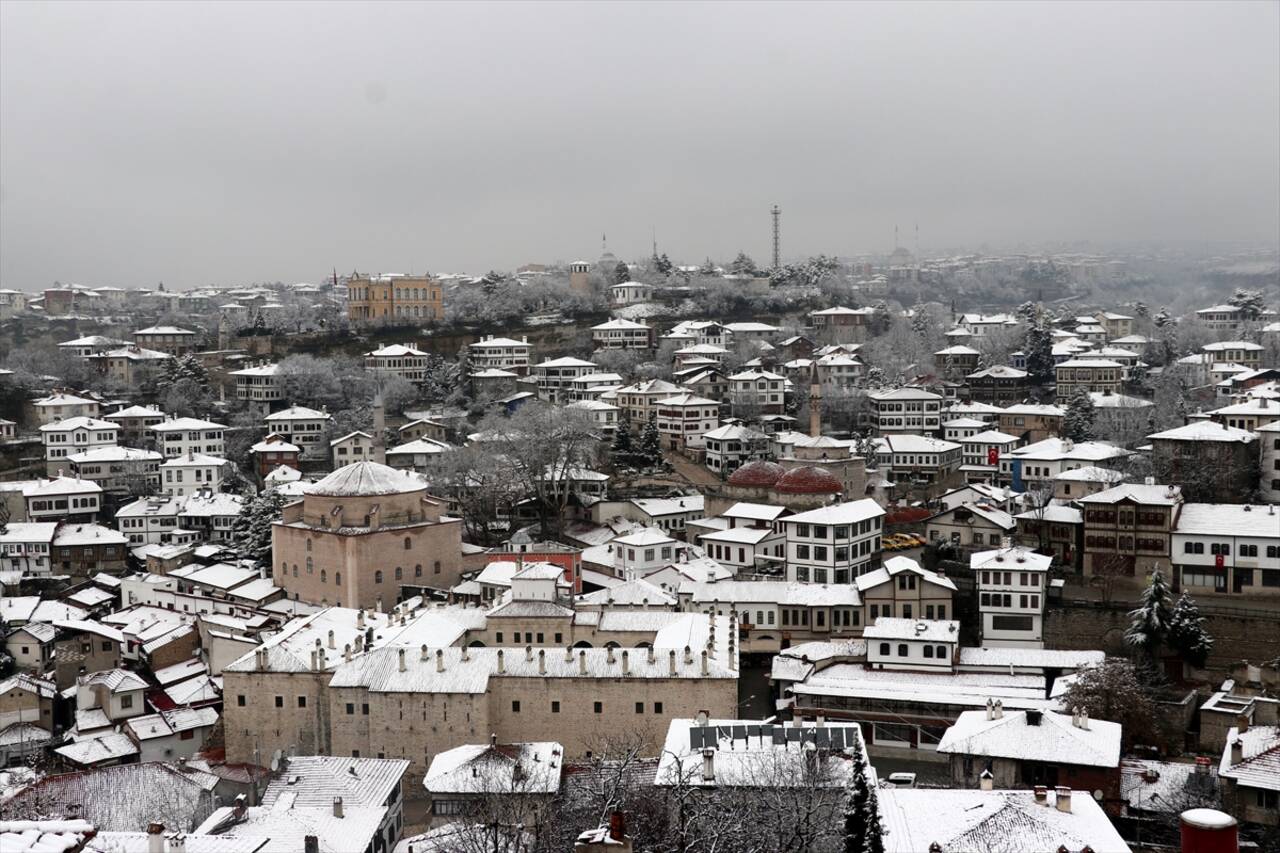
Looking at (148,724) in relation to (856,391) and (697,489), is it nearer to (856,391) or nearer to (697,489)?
(697,489)

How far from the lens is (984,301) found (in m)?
118

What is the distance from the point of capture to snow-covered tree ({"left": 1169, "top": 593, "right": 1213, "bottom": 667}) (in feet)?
81.0

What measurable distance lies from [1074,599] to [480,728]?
12.9 metres

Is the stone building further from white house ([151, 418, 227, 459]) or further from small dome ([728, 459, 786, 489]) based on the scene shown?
white house ([151, 418, 227, 459])

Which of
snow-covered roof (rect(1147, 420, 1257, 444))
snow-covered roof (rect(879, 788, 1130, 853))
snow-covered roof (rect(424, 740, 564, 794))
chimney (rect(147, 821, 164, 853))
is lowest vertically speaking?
snow-covered roof (rect(424, 740, 564, 794))

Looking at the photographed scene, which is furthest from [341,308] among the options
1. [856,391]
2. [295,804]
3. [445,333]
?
[295,804]

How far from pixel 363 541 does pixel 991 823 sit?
19.8 m

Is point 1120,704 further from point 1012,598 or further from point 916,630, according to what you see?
point 1012,598

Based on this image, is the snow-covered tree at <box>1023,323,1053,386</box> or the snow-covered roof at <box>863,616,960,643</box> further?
the snow-covered tree at <box>1023,323,1053,386</box>

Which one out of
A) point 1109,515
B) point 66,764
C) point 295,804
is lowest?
point 66,764

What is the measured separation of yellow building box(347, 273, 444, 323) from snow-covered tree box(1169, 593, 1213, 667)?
159 feet

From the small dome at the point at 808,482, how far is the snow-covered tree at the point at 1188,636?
418 inches

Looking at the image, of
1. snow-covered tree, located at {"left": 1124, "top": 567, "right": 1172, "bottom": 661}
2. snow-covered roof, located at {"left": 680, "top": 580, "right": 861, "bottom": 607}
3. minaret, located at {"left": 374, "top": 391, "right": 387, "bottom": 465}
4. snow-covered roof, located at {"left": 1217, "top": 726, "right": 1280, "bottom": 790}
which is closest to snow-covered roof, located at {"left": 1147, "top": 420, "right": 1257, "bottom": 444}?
snow-covered tree, located at {"left": 1124, "top": 567, "right": 1172, "bottom": 661}

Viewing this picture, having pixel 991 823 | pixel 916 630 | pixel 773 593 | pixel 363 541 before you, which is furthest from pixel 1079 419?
pixel 991 823
